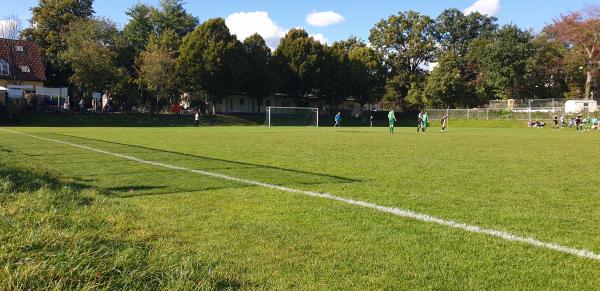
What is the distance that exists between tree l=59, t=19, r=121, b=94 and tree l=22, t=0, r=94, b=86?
6.28 m

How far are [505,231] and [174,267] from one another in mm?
3437

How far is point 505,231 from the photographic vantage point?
16.8 feet

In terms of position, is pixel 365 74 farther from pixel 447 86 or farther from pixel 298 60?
pixel 447 86

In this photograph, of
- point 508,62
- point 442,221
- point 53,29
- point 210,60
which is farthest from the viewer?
point 53,29

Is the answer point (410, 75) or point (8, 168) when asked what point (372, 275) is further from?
point (410, 75)

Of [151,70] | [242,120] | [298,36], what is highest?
[298,36]

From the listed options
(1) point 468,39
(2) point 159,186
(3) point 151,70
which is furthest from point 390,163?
(1) point 468,39

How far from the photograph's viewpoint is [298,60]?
224ft

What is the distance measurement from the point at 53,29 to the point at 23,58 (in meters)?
10.3

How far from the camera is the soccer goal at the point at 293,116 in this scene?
61219mm

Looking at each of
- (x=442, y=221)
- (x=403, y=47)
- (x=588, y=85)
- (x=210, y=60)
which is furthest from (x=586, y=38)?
(x=442, y=221)

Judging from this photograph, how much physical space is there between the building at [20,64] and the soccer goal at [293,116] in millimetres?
27016

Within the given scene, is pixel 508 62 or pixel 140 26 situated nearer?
pixel 508 62

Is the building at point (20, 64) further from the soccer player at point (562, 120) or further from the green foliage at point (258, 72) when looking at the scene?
the soccer player at point (562, 120)
